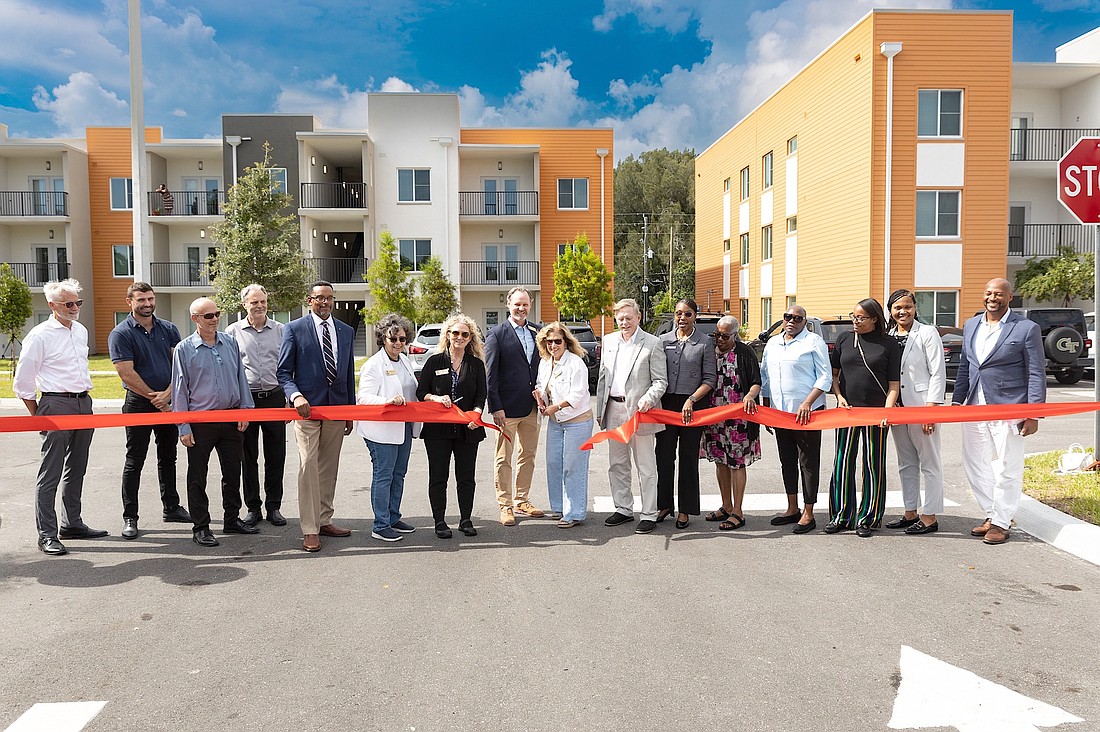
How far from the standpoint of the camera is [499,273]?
3841 cm

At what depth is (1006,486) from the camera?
682 centimetres

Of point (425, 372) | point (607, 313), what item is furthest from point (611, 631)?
point (607, 313)

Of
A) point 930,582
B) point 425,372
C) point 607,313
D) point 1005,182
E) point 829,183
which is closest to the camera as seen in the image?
point 930,582

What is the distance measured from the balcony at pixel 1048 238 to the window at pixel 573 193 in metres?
18.3

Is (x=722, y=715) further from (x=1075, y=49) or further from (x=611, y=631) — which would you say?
(x=1075, y=49)

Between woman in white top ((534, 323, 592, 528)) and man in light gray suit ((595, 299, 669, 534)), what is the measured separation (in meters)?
0.25

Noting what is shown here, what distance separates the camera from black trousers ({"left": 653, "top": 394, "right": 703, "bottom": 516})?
7.45 metres

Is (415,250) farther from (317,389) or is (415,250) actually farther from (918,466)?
(918,466)

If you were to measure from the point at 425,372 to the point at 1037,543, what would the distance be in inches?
216

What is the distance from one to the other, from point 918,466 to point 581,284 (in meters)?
27.1

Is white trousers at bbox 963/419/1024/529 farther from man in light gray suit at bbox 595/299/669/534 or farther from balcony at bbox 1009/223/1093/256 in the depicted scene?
balcony at bbox 1009/223/1093/256

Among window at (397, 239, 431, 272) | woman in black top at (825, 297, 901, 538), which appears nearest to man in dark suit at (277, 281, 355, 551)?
woman in black top at (825, 297, 901, 538)

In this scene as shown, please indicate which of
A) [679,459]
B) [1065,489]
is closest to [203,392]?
[679,459]

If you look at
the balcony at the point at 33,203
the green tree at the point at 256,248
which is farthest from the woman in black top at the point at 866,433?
the balcony at the point at 33,203
